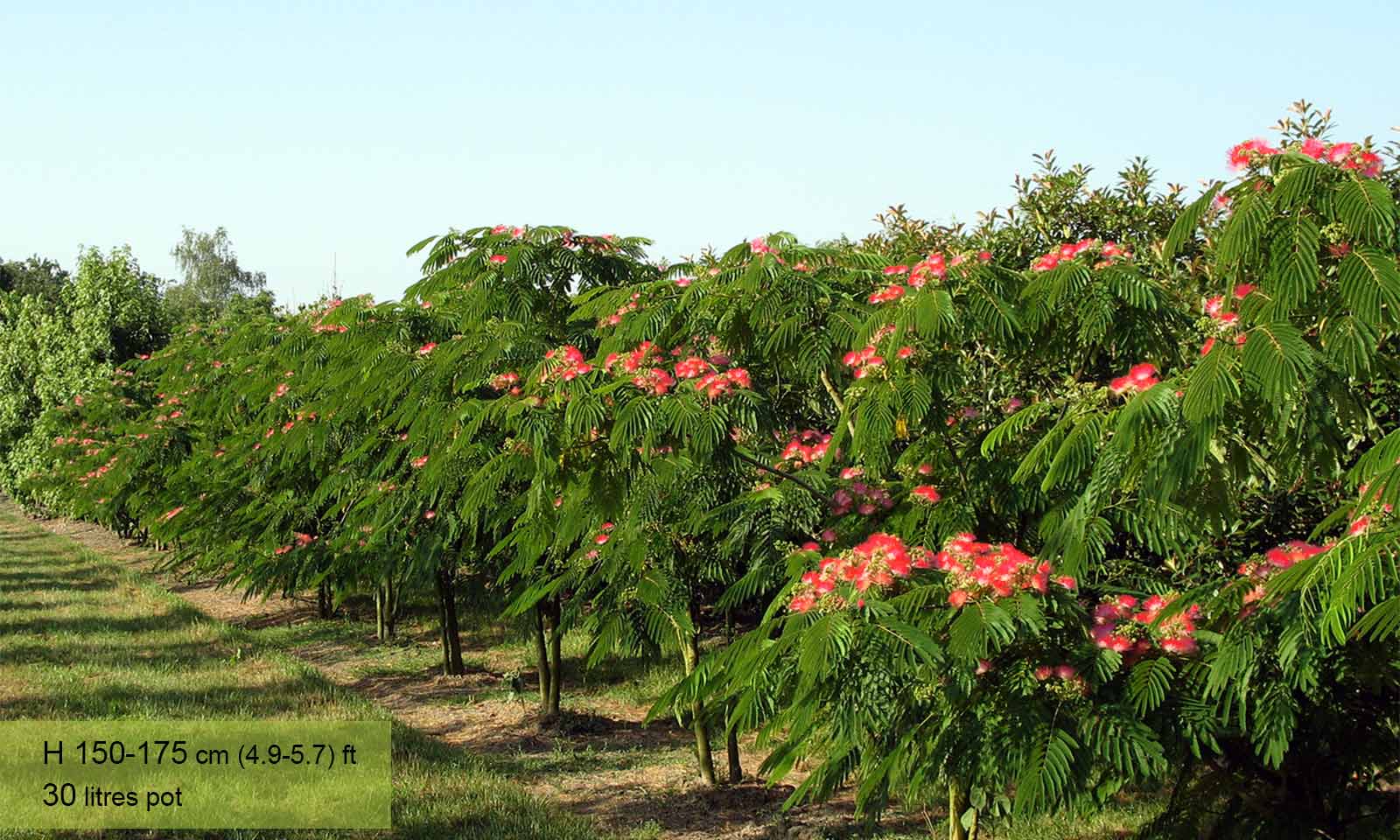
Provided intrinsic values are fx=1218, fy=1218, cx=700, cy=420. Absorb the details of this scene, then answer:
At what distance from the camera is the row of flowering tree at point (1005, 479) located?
11.0 ft

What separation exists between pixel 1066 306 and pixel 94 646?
10707 millimetres

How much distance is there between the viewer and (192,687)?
9523 millimetres

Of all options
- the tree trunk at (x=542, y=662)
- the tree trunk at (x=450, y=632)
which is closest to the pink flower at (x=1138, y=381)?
the tree trunk at (x=542, y=662)

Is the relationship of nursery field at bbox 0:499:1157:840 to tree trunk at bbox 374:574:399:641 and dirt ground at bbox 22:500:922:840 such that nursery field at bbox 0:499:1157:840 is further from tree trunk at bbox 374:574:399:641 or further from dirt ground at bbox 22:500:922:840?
tree trunk at bbox 374:574:399:641

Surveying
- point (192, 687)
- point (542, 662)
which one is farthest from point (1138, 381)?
point (192, 687)

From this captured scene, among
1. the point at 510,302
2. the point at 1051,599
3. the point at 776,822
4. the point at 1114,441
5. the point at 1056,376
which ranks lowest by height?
the point at 776,822

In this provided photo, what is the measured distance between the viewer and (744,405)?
4613 mm

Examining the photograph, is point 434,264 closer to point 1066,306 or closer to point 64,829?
point 64,829

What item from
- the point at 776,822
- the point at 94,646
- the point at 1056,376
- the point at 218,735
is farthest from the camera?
the point at 94,646

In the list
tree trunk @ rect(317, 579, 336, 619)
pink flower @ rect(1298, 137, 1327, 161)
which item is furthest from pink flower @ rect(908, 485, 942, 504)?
tree trunk @ rect(317, 579, 336, 619)

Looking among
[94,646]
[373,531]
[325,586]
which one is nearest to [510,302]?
[373,531]
